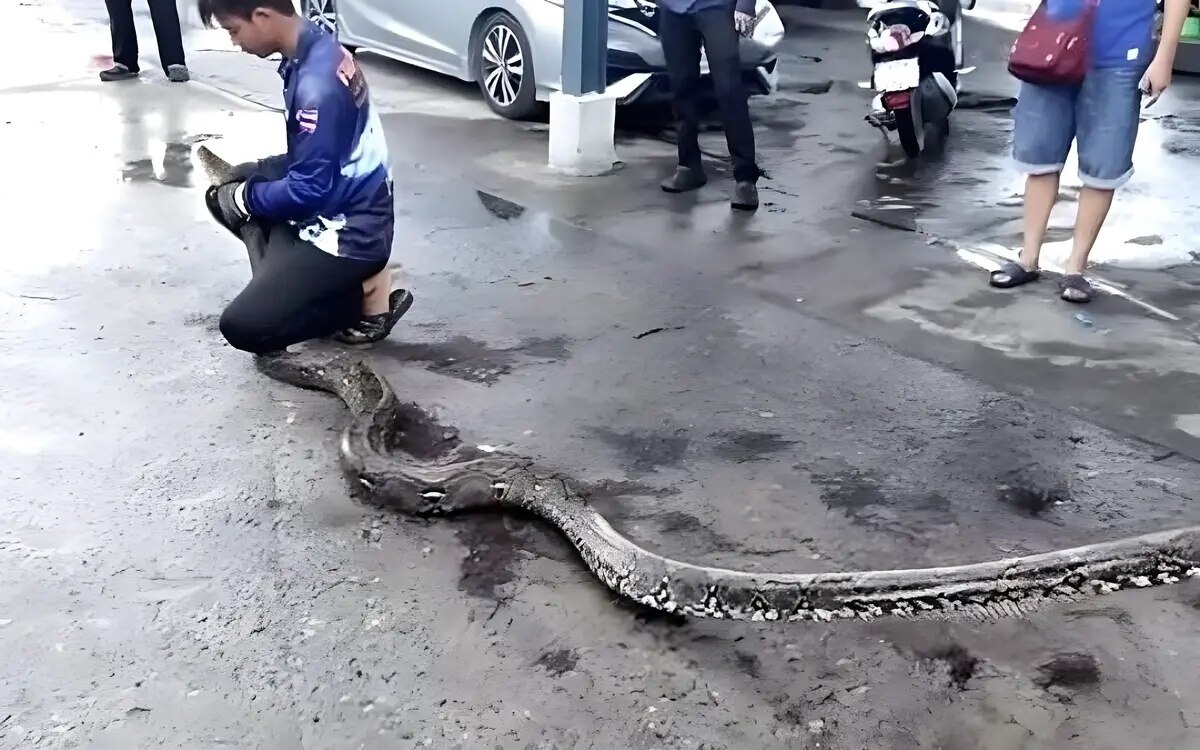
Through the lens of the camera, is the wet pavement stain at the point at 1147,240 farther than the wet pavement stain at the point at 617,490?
Yes

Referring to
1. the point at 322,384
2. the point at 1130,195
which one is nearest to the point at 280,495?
the point at 322,384

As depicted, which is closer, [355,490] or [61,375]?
[355,490]

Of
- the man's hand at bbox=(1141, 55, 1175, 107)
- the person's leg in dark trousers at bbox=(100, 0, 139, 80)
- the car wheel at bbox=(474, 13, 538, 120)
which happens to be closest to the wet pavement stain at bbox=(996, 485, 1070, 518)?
the man's hand at bbox=(1141, 55, 1175, 107)

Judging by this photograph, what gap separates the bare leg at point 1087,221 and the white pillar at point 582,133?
3.44 meters

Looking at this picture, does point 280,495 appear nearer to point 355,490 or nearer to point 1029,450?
point 355,490

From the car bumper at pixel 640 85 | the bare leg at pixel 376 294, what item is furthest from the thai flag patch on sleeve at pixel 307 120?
the car bumper at pixel 640 85

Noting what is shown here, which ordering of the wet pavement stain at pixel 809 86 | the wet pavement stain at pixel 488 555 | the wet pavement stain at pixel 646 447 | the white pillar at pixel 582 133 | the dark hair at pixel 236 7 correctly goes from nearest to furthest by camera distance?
the wet pavement stain at pixel 488 555 → the wet pavement stain at pixel 646 447 → the dark hair at pixel 236 7 → the white pillar at pixel 582 133 → the wet pavement stain at pixel 809 86

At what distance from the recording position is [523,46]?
363 inches

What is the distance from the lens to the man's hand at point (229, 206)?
15.7ft

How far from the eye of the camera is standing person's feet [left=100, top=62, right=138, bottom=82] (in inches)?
410

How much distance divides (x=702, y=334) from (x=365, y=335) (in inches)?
61.5

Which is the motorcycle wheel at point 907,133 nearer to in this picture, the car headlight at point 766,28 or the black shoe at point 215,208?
the car headlight at point 766,28

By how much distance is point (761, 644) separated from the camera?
2998 millimetres

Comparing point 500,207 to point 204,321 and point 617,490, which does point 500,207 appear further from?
point 617,490
